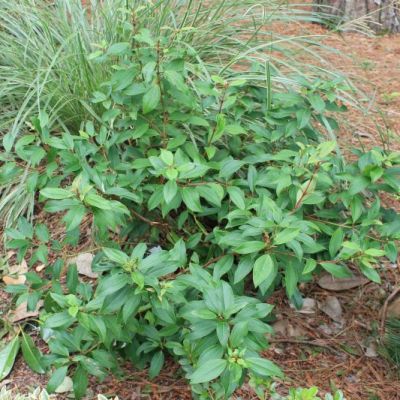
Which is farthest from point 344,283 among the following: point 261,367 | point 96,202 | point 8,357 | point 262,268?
point 8,357

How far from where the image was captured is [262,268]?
1.85 m

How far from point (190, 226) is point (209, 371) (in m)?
0.88

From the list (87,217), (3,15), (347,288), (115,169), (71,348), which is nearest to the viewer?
(71,348)

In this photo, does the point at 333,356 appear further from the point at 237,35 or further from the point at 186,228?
the point at 237,35

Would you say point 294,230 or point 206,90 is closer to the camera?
point 294,230

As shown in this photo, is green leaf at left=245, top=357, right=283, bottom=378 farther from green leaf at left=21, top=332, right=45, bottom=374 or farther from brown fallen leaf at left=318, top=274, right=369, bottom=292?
brown fallen leaf at left=318, top=274, right=369, bottom=292

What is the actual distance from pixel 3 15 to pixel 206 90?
189 cm

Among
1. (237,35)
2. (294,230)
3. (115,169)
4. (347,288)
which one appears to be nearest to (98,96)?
(115,169)

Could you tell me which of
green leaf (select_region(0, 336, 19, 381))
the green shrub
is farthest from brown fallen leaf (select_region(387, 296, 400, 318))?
green leaf (select_region(0, 336, 19, 381))

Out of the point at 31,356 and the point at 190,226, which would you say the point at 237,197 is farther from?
the point at 31,356

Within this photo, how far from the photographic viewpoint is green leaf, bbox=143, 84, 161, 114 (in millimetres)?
2137

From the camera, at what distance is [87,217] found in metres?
2.98

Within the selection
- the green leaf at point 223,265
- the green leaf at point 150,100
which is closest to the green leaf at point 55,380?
the green leaf at point 223,265

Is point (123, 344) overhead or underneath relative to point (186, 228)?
underneath
